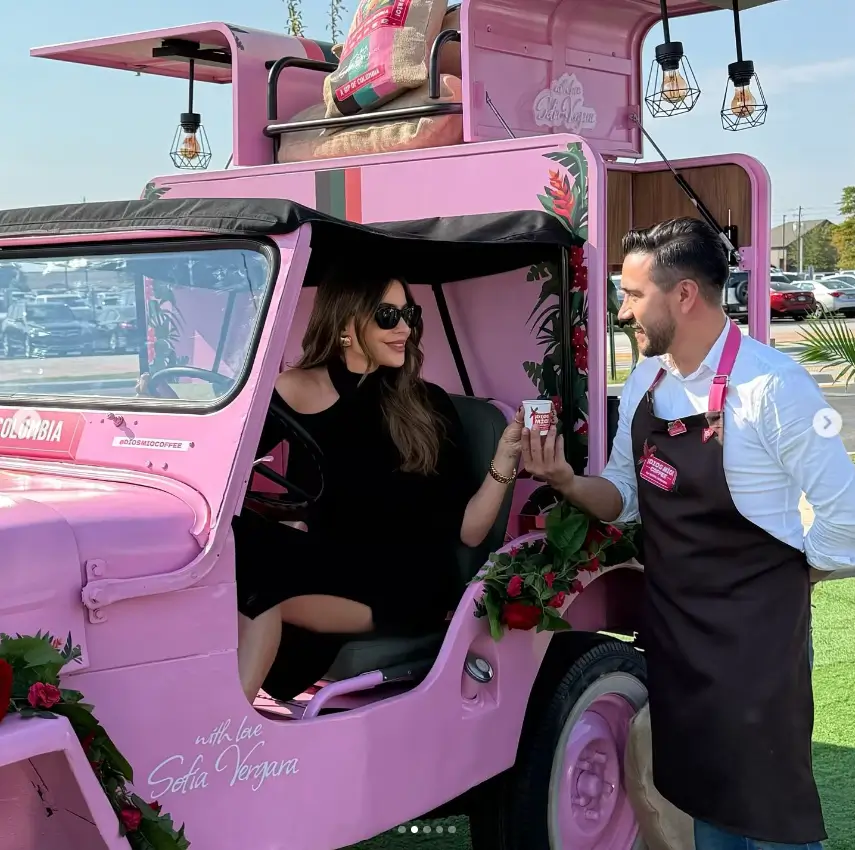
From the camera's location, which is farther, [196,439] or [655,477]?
[655,477]

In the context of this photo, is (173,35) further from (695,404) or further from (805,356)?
(805,356)

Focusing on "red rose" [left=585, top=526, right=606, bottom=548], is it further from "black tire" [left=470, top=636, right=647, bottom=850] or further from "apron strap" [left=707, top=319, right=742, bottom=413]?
"apron strap" [left=707, top=319, right=742, bottom=413]

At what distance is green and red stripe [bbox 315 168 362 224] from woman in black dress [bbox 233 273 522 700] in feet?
2.18

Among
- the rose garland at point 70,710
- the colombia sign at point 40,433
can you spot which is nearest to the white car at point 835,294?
the colombia sign at point 40,433

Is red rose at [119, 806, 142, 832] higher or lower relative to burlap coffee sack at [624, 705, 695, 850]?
higher

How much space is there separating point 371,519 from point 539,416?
52 cm

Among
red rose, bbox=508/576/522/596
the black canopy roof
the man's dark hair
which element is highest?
the black canopy roof

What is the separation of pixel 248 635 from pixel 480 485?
1.00 m

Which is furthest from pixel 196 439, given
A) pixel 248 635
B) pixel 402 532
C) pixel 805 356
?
pixel 805 356

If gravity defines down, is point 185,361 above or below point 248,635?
above

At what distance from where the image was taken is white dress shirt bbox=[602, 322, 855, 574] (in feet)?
8.22

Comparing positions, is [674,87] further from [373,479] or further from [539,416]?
[373,479]

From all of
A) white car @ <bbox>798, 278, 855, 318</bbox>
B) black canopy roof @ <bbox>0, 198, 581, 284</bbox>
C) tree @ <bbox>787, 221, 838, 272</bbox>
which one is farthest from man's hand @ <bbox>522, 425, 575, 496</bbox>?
tree @ <bbox>787, 221, 838, 272</bbox>

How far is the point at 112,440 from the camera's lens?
268cm
